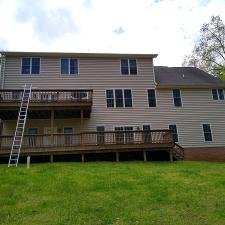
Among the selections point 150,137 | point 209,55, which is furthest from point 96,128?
point 209,55

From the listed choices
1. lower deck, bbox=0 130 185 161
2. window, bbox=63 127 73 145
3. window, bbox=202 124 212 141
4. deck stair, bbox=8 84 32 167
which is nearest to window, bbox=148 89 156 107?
lower deck, bbox=0 130 185 161

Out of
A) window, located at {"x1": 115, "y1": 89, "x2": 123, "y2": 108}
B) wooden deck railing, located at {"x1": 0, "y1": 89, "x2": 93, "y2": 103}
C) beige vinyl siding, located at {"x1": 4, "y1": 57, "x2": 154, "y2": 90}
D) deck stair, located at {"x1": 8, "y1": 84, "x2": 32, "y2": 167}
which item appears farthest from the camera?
window, located at {"x1": 115, "y1": 89, "x2": 123, "y2": 108}

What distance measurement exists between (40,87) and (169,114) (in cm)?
1022

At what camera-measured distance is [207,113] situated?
23.1 meters

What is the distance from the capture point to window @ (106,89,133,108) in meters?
22.1

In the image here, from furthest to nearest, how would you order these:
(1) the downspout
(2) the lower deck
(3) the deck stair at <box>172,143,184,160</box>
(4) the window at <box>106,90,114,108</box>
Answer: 1. (4) the window at <box>106,90,114,108</box>
2. (1) the downspout
3. (3) the deck stair at <box>172,143,184,160</box>
4. (2) the lower deck

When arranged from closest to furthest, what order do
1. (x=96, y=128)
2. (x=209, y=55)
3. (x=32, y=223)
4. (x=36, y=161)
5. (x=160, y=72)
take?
(x=32, y=223)
(x=36, y=161)
(x=96, y=128)
(x=160, y=72)
(x=209, y=55)

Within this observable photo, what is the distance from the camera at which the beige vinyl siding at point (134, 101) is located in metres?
21.5

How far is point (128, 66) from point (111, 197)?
15.8m

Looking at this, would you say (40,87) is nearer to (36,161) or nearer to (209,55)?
(36,161)

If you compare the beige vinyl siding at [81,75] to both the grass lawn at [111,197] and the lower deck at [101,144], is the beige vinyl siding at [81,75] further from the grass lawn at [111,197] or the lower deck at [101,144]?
the grass lawn at [111,197]

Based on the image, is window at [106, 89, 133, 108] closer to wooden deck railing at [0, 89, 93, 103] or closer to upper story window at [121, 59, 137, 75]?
upper story window at [121, 59, 137, 75]

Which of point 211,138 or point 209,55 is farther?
point 209,55

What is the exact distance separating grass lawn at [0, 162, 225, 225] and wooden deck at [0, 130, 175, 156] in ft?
14.4
